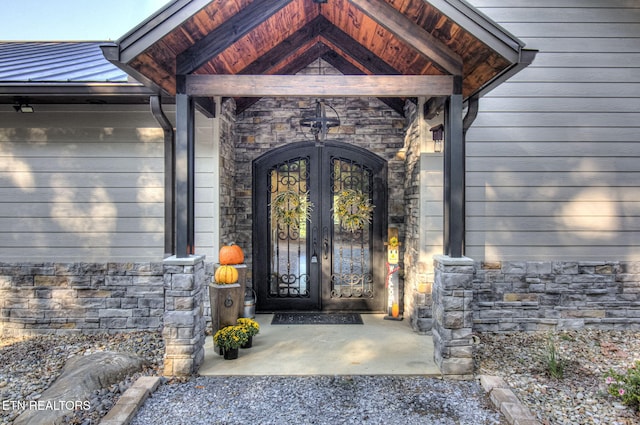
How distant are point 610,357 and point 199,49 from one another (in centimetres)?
514

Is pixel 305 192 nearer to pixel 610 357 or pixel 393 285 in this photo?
pixel 393 285

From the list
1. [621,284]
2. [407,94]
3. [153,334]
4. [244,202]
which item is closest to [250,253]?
[244,202]

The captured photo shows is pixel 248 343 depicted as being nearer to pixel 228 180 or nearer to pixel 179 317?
pixel 179 317

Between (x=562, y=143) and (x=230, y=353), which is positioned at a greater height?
(x=562, y=143)

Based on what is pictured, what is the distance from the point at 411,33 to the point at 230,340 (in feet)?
11.2

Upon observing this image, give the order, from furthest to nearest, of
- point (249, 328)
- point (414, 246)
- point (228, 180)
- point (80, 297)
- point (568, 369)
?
point (228, 180), point (414, 246), point (80, 297), point (249, 328), point (568, 369)

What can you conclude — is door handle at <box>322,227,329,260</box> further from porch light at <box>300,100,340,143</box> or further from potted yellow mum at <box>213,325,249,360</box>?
potted yellow mum at <box>213,325,249,360</box>

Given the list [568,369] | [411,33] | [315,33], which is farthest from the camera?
[315,33]

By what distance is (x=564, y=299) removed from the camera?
4996mm

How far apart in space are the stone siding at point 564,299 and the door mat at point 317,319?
1575 millimetres

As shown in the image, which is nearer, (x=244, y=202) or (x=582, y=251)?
(x=582, y=251)

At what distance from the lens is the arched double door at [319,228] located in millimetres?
5703

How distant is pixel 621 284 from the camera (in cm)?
500

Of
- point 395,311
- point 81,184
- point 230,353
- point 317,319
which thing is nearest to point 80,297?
point 81,184
